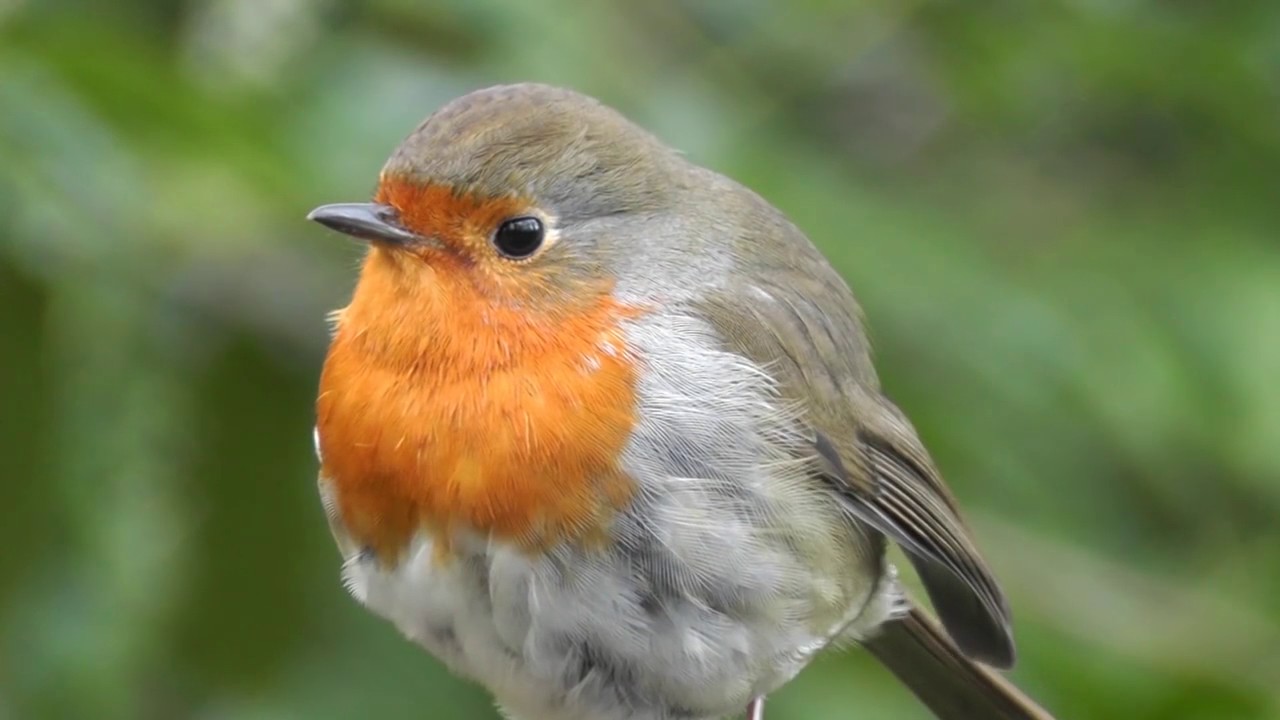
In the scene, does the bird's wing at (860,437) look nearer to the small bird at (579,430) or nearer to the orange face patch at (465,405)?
the small bird at (579,430)

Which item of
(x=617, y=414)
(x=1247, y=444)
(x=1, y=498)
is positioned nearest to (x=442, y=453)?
(x=617, y=414)

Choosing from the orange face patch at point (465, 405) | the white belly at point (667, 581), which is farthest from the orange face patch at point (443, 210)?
the white belly at point (667, 581)

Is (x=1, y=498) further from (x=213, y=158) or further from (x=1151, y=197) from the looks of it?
(x=1151, y=197)

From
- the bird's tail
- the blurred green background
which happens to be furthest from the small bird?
the bird's tail

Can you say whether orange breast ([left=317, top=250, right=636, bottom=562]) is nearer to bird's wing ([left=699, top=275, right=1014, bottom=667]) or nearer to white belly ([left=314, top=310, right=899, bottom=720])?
white belly ([left=314, top=310, right=899, bottom=720])

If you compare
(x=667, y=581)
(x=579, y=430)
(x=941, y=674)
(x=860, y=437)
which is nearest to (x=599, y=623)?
(x=667, y=581)

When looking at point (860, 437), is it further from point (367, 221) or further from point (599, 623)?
point (367, 221)
